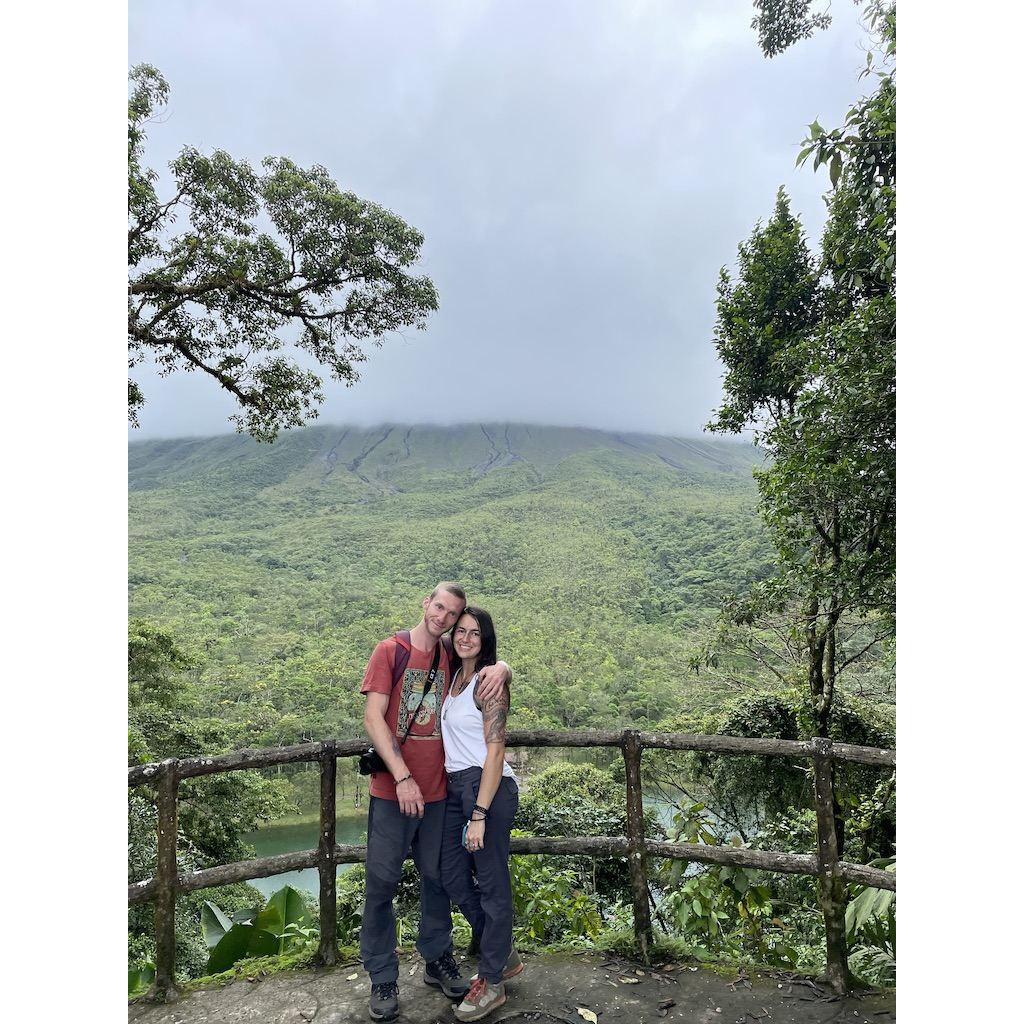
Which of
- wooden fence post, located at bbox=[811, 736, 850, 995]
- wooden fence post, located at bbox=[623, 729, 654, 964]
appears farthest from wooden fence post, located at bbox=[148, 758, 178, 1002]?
wooden fence post, located at bbox=[811, 736, 850, 995]

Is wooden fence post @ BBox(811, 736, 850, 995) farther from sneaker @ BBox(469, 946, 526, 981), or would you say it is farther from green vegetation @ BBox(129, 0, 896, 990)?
sneaker @ BBox(469, 946, 526, 981)

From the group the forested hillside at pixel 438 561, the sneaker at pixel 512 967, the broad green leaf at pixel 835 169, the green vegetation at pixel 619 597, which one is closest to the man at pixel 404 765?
the sneaker at pixel 512 967

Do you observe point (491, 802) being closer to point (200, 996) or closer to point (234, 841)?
point (200, 996)

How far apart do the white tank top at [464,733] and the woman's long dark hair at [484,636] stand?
0.05m

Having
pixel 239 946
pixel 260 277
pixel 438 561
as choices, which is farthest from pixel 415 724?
pixel 438 561

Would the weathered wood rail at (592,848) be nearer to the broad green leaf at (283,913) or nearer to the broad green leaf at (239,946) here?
the broad green leaf at (239,946)

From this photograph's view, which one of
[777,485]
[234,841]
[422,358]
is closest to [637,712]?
[234,841]

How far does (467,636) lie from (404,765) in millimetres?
425

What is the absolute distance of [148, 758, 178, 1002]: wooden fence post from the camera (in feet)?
7.47

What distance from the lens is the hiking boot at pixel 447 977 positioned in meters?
2.20

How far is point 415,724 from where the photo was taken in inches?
84.7

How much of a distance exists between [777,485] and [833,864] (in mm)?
2501

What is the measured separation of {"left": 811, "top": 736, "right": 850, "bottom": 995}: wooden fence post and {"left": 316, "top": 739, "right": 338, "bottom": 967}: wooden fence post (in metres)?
1.66
